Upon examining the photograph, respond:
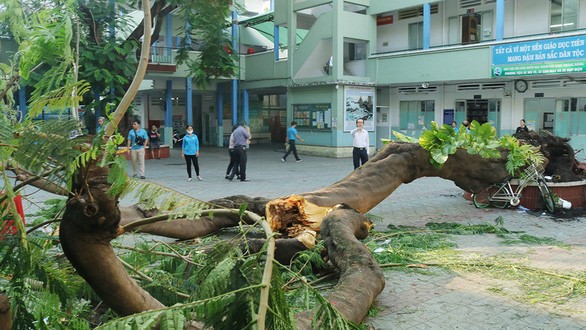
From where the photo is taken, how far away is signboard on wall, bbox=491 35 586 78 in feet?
65.0

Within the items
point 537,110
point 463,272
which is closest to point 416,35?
point 537,110

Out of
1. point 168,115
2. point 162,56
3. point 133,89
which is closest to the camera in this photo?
point 133,89

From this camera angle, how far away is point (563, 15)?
22031 mm

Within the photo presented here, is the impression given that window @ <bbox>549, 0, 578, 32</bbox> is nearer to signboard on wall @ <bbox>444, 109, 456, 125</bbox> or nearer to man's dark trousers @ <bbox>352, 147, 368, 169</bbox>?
signboard on wall @ <bbox>444, 109, 456, 125</bbox>

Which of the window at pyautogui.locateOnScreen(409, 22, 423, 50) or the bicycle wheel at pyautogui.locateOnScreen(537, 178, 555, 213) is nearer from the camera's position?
the bicycle wheel at pyautogui.locateOnScreen(537, 178, 555, 213)

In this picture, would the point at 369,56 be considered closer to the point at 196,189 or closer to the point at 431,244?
the point at 196,189

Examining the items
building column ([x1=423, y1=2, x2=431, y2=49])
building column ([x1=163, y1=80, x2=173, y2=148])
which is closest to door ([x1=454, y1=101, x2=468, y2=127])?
building column ([x1=423, y1=2, x2=431, y2=49])

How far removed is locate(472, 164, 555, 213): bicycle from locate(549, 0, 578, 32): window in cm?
1383

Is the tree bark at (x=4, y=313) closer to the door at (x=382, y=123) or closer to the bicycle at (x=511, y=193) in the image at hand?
the bicycle at (x=511, y=193)

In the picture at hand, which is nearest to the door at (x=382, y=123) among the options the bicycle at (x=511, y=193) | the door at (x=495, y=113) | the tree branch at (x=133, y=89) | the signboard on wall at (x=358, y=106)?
the signboard on wall at (x=358, y=106)

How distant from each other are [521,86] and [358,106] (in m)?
7.11

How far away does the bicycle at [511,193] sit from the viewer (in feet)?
33.8

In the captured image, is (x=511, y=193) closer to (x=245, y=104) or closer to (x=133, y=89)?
(x=133, y=89)

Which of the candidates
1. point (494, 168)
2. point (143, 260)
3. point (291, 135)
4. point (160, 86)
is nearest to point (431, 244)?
point (494, 168)
